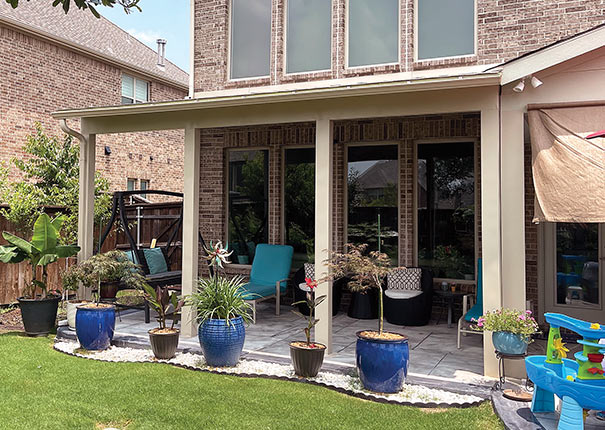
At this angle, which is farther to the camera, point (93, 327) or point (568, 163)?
point (93, 327)

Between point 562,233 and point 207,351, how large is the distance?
5.47m

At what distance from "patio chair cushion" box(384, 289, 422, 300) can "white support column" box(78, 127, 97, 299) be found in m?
4.97

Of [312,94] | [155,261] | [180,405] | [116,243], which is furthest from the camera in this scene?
[116,243]

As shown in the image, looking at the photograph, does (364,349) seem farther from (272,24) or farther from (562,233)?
(272,24)

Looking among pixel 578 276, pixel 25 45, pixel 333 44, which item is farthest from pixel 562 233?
pixel 25 45

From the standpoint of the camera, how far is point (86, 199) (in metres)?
8.45

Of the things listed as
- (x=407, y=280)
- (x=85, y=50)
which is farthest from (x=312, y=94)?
(x=85, y=50)

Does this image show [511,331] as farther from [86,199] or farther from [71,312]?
[86,199]

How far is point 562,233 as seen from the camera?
7.66 metres

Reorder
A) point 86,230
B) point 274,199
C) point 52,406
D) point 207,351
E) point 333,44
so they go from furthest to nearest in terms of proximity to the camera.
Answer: point 274,199, point 333,44, point 86,230, point 207,351, point 52,406

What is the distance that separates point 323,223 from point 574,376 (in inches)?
130

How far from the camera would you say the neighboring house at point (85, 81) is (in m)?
13.2

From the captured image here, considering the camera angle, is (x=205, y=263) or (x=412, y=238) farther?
(x=205, y=263)

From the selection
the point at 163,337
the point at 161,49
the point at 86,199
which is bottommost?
the point at 163,337
